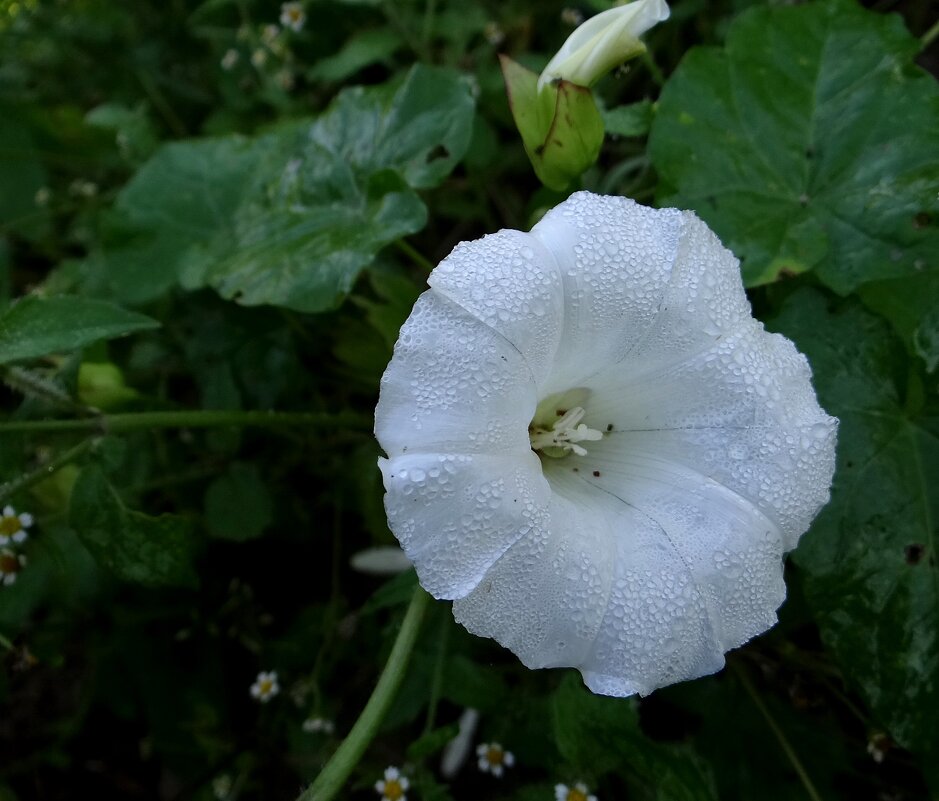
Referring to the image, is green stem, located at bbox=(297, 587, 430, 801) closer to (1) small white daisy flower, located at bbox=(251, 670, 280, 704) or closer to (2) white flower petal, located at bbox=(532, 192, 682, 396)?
(2) white flower petal, located at bbox=(532, 192, 682, 396)

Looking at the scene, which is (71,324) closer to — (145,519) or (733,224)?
(145,519)

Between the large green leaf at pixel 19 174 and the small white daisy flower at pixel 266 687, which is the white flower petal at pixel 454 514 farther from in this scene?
the large green leaf at pixel 19 174

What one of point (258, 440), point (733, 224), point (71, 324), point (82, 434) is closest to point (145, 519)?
point (82, 434)

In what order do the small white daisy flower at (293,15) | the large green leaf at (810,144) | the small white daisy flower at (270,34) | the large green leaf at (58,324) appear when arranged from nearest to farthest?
the large green leaf at (58,324), the large green leaf at (810,144), the small white daisy flower at (293,15), the small white daisy flower at (270,34)

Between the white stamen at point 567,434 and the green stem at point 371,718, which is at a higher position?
the white stamen at point 567,434

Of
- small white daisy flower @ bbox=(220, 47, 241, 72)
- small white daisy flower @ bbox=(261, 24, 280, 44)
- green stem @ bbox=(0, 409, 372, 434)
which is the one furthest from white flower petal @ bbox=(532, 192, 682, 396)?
small white daisy flower @ bbox=(220, 47, 241, 72)

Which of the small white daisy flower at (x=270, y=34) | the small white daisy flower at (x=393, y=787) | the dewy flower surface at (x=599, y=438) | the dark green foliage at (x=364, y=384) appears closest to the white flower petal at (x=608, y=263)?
the dewy flower surface at (x=599, y=438)
